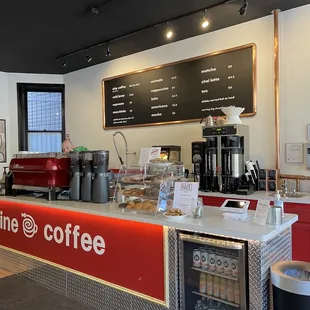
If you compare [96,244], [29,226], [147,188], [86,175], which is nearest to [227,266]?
[147,188]

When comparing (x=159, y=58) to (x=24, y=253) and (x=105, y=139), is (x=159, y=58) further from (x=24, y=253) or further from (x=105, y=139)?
(x=24, y=253)

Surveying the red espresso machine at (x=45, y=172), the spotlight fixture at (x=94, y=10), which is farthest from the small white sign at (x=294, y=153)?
the spotlight fixture at (x=94, y=10)

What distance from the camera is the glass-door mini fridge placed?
190 centimetres

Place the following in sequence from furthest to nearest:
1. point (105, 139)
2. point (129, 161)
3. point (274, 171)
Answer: point (105, 139) < point (129, 161) < point (274, 171)

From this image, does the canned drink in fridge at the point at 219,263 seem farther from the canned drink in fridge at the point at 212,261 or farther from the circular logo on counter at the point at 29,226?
the circular logo on counter at the point at 29,226

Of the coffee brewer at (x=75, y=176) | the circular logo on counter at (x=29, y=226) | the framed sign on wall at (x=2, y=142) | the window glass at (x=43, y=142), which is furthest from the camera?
the window glass at (x=43, y=142)

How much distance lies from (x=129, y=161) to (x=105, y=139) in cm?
65

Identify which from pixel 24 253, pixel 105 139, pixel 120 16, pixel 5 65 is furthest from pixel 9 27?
pixel 24 253

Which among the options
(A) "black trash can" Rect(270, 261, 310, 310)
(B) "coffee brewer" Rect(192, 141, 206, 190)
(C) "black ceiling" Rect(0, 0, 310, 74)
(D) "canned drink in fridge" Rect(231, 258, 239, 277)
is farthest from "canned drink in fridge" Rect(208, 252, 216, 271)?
(C) "black ceiling" Rect(0, 0, 310, 74)

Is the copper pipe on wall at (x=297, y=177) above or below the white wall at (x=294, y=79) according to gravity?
below

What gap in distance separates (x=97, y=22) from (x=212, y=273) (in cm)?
300

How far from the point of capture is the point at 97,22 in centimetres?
369

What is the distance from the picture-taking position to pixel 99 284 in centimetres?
257

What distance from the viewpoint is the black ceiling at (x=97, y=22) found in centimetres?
326
